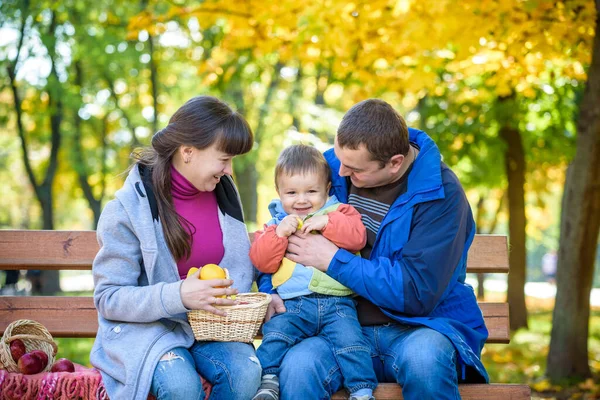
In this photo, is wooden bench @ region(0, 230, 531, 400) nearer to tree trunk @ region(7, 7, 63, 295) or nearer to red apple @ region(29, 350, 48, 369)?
red apple @ region(29, 350, 48, 369)

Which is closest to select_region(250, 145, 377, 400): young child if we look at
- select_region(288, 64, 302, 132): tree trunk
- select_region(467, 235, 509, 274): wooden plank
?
select_region(467, 235, 509, 274): wooden plank

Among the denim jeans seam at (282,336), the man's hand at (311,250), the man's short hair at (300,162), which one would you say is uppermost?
the man's short hair at (300,162)

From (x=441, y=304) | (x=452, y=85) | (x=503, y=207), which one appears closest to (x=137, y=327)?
(x=441, y=304)

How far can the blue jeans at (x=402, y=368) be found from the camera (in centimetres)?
299

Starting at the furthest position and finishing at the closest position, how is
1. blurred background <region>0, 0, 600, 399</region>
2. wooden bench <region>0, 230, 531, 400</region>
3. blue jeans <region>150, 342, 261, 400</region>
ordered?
1. blurred background <region>0, 0, 600, 399</region>
2. wooden bench <region>0, 230, 531, 400</region>
3. blue jeans <region>150, 342, 261, 400</region>

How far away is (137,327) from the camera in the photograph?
3.13m

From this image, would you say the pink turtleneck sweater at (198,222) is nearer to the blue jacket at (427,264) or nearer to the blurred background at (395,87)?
the blue jacket at (427,264)

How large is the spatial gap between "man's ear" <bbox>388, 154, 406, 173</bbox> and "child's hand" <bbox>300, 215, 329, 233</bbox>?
375 millimetres

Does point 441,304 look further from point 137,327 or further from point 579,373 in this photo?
point 579,373

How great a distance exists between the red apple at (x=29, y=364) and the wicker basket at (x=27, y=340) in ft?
0.23

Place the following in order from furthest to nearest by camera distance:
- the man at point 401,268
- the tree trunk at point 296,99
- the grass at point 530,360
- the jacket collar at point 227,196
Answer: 1. the tree trunk at point 296,99
2. the grass at point 530,360
3. the jacket collar at point 227,196
4. the man at point 401,268

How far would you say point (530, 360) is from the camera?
8.24 meters

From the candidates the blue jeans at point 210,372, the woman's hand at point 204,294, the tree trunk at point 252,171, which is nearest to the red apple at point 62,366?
the blue jeans at point 210,372

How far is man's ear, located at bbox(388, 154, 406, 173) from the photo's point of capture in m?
3.35
